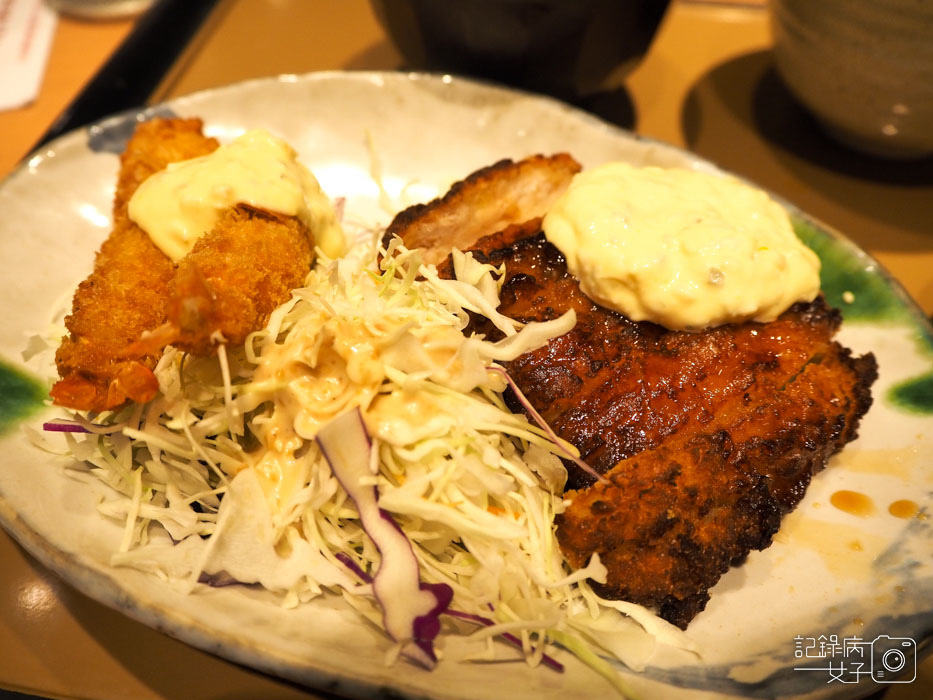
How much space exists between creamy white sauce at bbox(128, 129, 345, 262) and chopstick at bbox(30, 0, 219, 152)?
1.30 meters

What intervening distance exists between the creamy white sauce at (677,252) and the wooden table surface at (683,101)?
1118 mm

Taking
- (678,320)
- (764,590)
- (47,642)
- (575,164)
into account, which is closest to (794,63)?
(575,164)

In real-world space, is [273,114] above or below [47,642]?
above

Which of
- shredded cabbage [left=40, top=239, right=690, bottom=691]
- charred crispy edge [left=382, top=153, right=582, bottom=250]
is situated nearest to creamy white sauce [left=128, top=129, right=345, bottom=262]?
charred crispy edge [left=382, top=153, right=582, bottom=250]

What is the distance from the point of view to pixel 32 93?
3.65m

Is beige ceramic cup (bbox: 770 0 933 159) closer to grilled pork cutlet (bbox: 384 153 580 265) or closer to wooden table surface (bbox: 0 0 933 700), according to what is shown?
wooden table surface (bbox: 0 0 933 700)

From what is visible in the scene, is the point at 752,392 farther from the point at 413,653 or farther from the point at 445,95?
the point at 445,95

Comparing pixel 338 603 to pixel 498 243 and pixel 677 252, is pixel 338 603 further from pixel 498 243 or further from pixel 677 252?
pixel 677 252

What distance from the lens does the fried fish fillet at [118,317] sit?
1874 millimetres

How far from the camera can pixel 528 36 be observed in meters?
2.98

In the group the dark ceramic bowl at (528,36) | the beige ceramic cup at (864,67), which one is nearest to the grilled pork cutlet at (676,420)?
the dark ceramic bowl at (528,36)

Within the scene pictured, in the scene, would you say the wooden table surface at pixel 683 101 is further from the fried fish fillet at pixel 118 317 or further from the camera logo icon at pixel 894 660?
the fried fish fillet at pixel 118 317

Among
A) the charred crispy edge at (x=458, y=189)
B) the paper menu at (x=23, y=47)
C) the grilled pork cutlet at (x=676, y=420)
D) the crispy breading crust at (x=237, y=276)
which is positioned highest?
the paper menu at (x=23, y=47)

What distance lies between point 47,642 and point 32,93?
3.13m
